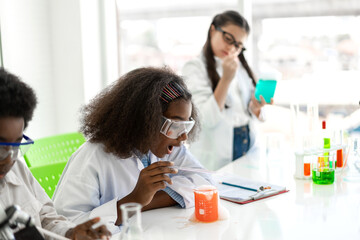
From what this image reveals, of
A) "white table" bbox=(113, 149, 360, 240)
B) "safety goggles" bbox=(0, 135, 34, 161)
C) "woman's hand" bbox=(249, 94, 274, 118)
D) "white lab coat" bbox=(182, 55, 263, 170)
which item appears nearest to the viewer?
"safety goggles" bbox=(0, 135, 34, 161)

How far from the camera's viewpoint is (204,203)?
1.49 metres

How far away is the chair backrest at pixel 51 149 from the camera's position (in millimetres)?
2260

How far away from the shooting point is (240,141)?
8.88ft

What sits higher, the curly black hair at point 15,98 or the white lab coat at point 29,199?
Result: the curly black hair at point 15,98

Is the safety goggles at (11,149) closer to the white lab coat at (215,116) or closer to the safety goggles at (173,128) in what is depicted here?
the safety goggles at (173,128)

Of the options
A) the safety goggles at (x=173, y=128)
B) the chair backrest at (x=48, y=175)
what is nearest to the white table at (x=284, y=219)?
the safety goggles at (x=173, y=128)

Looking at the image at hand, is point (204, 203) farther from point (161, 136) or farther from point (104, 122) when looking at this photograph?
point (104, 122)

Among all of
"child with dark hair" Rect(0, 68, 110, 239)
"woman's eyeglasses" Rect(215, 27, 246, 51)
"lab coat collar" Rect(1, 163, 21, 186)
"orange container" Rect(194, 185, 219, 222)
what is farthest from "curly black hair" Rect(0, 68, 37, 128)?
"woman's eyeglasses" Rect(215, 27, 246, 51)

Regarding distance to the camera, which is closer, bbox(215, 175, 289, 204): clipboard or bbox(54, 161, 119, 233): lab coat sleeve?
bbox(54, 161, 119, 233): lab coat sleeve

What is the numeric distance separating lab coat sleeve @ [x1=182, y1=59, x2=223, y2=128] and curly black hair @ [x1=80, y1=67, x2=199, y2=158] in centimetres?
96

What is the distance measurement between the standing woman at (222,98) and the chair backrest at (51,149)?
76 cm

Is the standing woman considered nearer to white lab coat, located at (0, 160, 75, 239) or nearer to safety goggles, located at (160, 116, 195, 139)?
safety goggles, located at (160, 116, 195, 139)

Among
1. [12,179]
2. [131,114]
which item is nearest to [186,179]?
[131,114]

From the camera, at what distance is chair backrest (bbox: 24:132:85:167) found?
2.26 metres
